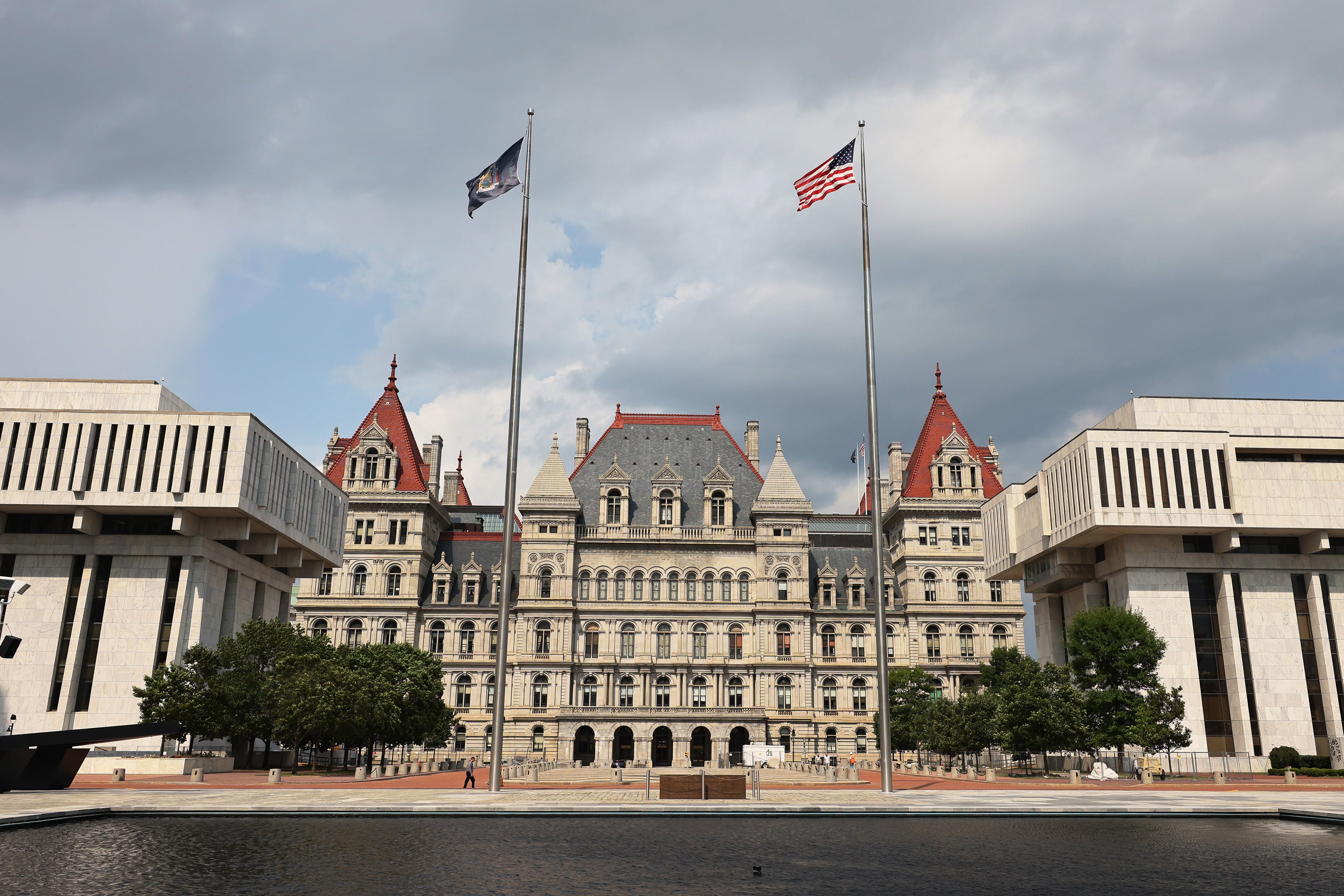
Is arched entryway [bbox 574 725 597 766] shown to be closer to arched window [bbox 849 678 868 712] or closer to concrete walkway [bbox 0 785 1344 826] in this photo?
arched window [bbox 849 678 868 712]

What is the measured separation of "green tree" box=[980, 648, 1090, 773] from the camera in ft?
180

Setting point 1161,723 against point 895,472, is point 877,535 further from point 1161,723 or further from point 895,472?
point 895,472

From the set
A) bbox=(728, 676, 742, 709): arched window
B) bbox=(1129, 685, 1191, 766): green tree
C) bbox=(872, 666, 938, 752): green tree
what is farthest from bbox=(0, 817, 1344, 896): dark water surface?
bbox=(728, 676, 742, 709): arched window

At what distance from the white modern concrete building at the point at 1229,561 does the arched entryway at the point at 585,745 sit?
43.2 meters

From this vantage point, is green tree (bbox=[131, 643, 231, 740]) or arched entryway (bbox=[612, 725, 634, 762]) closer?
green tree (bbox=[131, 643, 231, 740])

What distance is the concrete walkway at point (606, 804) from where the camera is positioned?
90.2 feet

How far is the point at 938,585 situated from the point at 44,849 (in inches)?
3257

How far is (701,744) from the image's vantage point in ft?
288

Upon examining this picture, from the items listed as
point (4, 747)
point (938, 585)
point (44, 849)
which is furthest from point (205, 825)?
point (938, 585)

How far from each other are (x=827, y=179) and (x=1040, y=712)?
33501mm

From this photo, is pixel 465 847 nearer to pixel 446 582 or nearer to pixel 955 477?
pixel 446 582

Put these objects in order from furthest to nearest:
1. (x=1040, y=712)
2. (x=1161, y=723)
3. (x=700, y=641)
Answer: (x=700, y=641), (x=1161, y=723), (x=1040, y=712)

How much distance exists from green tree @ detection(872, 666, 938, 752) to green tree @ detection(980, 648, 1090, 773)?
39.1 feet

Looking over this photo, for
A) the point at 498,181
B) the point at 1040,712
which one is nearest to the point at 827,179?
the point at 498,181
